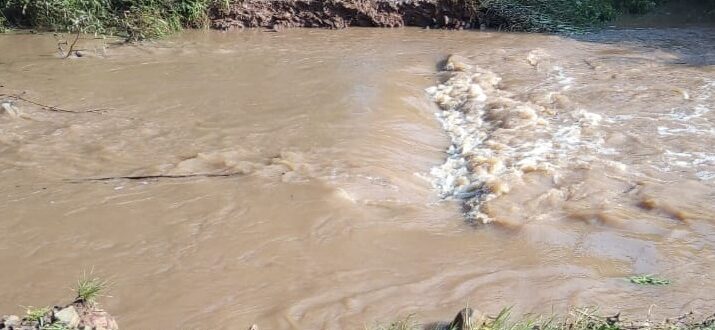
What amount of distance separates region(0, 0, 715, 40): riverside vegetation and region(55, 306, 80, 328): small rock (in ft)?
23.8

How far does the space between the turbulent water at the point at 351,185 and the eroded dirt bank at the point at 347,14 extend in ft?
7.08

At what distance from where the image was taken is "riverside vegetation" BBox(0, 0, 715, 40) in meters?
9.55

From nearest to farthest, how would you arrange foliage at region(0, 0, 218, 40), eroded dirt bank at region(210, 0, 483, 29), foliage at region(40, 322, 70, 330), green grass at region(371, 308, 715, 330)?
foliage at region(40, 322, 70, 330)
green grass at region(371, 308, 715, 330)
foliage at region(0, 0, 218, 40)
eroded dirt bank at region(210, 0, 483, 29)

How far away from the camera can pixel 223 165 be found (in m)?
5.29

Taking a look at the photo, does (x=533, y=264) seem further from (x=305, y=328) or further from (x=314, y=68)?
(x=314, y=68)

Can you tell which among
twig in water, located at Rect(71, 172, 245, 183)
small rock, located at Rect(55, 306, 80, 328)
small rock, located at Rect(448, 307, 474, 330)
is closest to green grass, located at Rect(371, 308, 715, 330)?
small rock, located at Rect(448, 307, 474, 330)

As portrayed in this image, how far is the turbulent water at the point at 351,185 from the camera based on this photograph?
3.69 metres

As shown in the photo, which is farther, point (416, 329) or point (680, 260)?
point (680, 260)

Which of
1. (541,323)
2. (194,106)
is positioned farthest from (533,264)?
(194,106)

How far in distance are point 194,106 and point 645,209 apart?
4090mm

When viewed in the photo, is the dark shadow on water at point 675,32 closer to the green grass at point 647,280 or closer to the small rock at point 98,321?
the green grass at point 647,280

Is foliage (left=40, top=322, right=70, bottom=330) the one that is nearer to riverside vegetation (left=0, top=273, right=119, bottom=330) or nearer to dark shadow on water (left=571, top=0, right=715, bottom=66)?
riverside vegetation (left=0, top=273, right=119, bottom=330)

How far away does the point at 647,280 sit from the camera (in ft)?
12.4

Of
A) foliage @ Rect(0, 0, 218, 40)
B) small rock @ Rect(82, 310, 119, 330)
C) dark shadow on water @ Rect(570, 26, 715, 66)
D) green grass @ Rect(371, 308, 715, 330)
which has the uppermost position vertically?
foliage @ Rect(0, 0, 218, 40)
